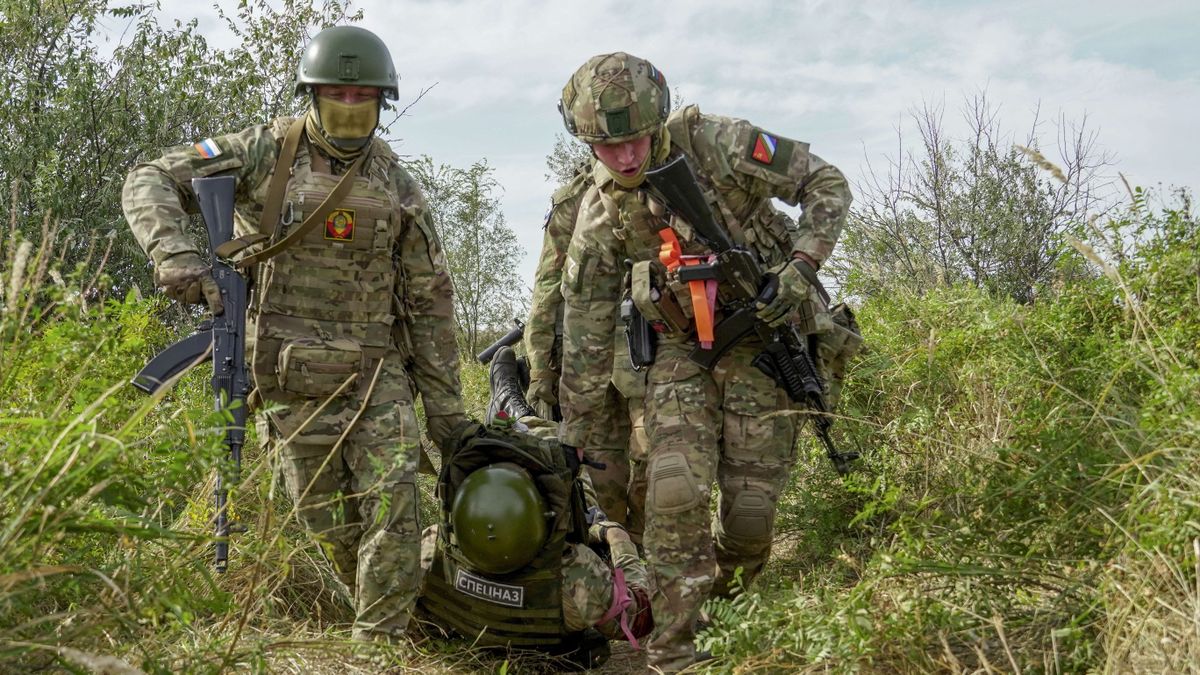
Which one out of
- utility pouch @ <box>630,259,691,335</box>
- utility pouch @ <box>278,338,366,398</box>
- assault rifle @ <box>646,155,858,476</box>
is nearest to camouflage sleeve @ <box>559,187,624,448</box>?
utility pouch @ <box>630,259,691,335</box>

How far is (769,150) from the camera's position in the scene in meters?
4.66

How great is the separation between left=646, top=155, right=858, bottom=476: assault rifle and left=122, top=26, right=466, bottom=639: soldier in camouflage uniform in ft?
3.61

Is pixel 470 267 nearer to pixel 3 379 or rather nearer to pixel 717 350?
pixel 717 350

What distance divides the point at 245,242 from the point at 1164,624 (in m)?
3.38

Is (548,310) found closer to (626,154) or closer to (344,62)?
(626,154)

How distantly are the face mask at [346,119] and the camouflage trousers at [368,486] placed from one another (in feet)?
2.96

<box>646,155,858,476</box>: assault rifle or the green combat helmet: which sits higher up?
<box>646,155,858,476</box>: assault rifle

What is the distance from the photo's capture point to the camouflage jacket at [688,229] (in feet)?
15.3

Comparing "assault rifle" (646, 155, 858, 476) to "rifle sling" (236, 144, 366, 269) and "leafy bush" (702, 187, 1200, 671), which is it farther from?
"rifle sling" (236, 144, 366, 269)

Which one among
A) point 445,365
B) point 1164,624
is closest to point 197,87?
point 445,365

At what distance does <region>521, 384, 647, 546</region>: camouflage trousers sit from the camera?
18.8 feet

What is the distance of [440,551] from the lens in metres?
4.69

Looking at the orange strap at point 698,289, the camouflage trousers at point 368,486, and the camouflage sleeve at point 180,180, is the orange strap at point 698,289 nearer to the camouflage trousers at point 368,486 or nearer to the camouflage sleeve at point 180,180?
the camouflage trousers at point 368,486

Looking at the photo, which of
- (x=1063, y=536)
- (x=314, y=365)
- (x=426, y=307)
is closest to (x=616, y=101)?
(x=426, y=307)
